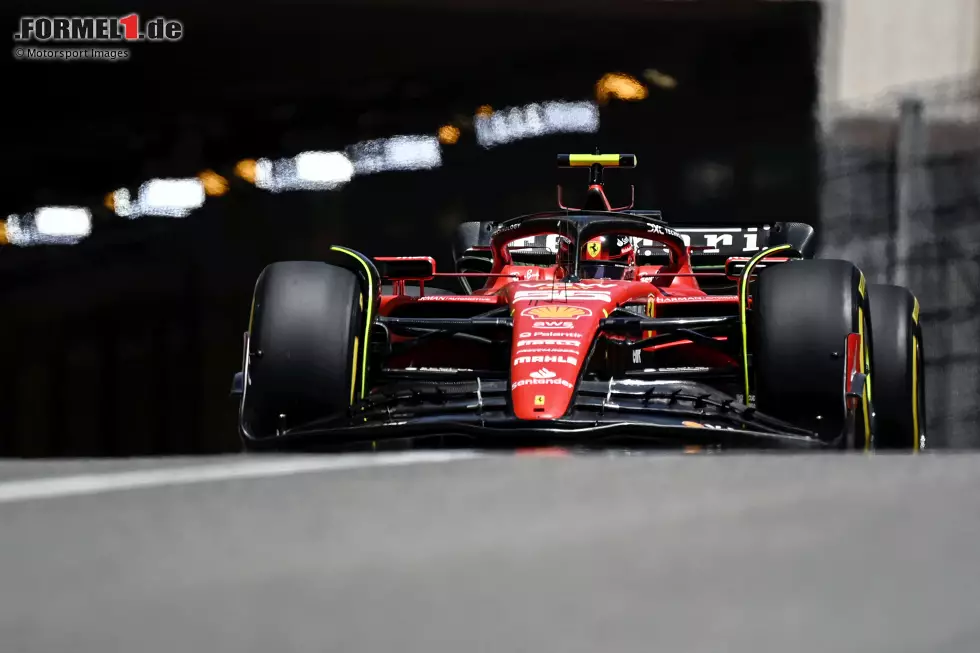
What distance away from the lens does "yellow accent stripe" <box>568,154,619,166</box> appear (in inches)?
269

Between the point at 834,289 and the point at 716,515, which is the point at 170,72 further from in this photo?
the point at 716,515

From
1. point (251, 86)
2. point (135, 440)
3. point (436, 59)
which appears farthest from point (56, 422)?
point (436, 59)

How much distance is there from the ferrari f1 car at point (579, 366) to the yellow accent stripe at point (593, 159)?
4.47ft

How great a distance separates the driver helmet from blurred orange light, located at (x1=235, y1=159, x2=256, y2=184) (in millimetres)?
3726

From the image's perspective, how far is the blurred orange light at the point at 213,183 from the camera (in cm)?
988

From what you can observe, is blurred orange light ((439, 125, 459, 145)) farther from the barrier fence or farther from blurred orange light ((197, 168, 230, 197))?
the barrier fence

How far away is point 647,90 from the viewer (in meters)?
9.80

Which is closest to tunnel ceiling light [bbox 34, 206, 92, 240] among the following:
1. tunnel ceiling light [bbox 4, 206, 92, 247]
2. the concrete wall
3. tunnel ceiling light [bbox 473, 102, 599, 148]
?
tunnel ceiling light [bbox 4, 206, 92, 247]

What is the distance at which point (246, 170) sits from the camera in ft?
32.8

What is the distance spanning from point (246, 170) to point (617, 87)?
271 cm

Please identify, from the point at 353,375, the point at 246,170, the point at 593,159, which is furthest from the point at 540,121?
the point at 353,375

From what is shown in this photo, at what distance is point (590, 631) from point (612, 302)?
401 centimetres

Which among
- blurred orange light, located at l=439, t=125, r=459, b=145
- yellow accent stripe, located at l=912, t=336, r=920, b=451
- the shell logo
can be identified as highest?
blurred orange light, located at l=439, t=125, r=459, b=145

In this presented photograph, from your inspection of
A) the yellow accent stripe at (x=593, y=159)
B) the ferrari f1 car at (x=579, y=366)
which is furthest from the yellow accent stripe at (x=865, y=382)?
the yellow accent stripe at (x=593, y=159)
